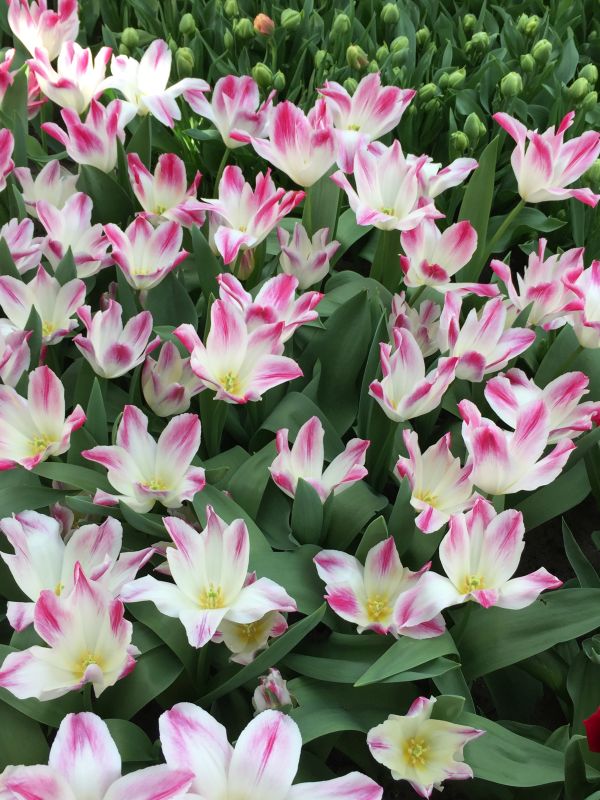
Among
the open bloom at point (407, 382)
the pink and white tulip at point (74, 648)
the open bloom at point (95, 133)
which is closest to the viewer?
the pink and white tulip at point (74, 648)

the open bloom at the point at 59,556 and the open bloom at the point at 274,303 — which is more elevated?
the open bloom at the point at 274,303

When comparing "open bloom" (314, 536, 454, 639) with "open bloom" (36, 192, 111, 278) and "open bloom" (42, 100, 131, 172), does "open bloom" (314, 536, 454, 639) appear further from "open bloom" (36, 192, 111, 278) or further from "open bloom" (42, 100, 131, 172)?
"open bloom" (42, 100, 131, 172)

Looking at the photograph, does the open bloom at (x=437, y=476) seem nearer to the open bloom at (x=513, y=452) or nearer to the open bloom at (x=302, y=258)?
the open bloom at (x=513, y=452)

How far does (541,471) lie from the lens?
38.4 inches

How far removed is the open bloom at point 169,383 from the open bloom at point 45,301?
5.7 inches

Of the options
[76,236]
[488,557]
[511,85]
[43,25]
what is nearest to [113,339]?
[76,236]

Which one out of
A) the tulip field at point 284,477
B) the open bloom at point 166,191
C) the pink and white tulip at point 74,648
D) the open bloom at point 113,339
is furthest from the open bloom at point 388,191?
the pink and white tulip at point 74,648

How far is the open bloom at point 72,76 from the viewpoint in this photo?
1506 mm

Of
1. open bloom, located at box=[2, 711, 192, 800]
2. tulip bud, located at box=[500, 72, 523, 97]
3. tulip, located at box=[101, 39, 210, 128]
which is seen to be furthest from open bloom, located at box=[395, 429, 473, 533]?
tulip bud, located at box=[500, 72, 523, 97]

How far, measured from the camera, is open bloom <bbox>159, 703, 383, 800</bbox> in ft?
2.37

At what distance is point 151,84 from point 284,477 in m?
0.87

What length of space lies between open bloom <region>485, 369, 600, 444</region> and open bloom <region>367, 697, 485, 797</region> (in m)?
0.38

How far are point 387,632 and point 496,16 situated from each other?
6.05 feet

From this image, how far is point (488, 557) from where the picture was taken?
0.94 m
